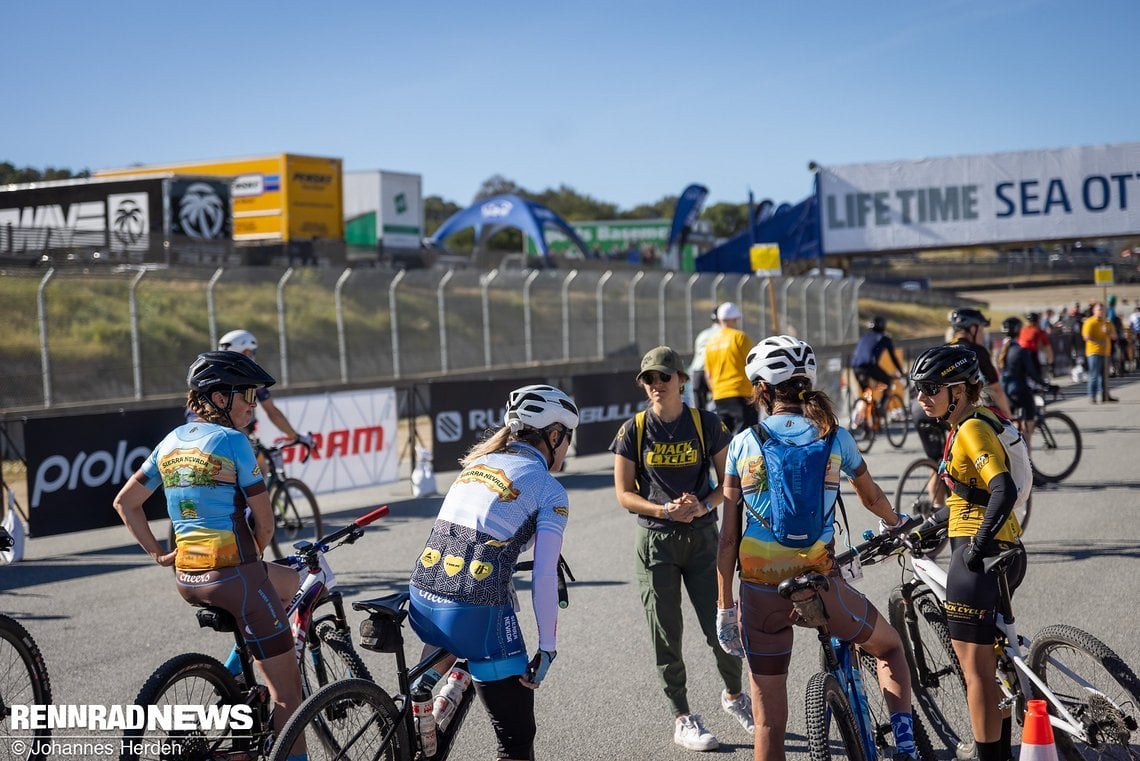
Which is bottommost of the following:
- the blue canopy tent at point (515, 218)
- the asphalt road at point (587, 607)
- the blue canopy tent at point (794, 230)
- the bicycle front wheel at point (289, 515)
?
the asphalt road at point (587, 607)

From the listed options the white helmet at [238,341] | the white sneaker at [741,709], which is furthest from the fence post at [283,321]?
the white sneaker at [741,709]

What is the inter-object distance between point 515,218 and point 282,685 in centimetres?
5100

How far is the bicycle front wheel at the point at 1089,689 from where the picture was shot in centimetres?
425

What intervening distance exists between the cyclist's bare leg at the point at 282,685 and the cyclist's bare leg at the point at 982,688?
2.72 m

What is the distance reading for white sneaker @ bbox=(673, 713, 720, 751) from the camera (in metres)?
5.35

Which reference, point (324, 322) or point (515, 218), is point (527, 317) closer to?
point (324, 322)

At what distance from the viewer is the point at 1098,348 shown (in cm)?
2138

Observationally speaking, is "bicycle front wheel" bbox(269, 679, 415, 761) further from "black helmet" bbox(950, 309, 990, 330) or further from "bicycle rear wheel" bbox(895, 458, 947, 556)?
"black helmet" bbox(950, 309, 990, 330)

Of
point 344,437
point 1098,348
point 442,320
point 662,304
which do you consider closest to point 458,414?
point 344,437

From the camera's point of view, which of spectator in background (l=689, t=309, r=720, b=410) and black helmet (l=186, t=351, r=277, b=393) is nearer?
black helmet (l=186, t=351, r=277, b=393)

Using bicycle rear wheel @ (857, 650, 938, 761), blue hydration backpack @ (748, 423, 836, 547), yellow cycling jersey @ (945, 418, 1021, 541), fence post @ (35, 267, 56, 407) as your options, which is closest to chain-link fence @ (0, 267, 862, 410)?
fence post @ (35, 267, 56, 407)

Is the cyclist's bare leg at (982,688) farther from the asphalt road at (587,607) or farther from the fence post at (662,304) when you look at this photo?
the fence post at (662,304)

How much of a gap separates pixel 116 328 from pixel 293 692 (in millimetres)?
19832

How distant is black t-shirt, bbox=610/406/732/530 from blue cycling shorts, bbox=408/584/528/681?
194cm
